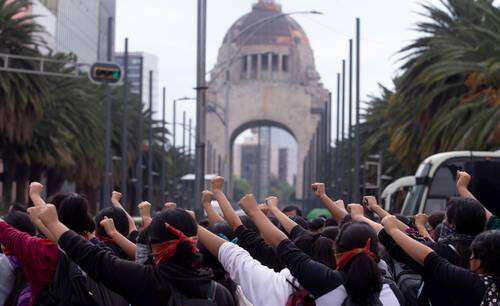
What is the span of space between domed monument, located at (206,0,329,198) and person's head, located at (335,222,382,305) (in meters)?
110

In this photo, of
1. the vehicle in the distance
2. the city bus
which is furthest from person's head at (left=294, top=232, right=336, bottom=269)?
the vehicle in the distance

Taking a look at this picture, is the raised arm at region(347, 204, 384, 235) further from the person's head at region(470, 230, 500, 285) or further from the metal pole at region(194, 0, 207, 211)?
the metal pole at region(194, 0, 207, 211)

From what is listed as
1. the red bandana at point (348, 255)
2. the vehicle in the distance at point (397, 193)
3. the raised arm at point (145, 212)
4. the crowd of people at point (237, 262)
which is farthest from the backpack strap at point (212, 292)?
the vehicle in the distance at point (397, 193)

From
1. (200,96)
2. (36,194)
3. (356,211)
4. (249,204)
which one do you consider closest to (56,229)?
(36,194)

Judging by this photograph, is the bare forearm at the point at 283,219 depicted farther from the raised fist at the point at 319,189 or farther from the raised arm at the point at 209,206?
the raised fist at the point at 319,189

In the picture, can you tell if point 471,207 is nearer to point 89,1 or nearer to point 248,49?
point 89,1

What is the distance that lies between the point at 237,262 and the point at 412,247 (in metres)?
1.00

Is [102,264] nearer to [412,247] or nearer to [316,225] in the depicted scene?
[412,247]

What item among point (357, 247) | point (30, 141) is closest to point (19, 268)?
point (357, 247)

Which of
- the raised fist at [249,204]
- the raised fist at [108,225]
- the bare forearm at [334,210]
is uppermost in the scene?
the raised fist at [249,204]

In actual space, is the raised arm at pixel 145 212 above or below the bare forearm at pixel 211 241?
above

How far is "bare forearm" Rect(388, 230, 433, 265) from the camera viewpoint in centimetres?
676

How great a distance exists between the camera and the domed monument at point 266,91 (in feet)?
422

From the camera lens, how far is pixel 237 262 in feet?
21.5
